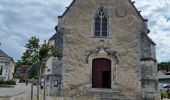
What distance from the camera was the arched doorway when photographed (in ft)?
68.6

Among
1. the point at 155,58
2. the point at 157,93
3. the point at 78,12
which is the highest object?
the point at 78,12

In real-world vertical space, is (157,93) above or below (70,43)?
below

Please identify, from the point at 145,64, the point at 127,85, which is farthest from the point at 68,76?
the point at 145,64

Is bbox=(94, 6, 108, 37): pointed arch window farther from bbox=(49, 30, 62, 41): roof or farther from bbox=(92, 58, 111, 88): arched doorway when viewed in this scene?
bbox=(49, 30, 62, 41): roof

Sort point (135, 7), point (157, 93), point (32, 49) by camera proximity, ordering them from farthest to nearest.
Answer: point (135, 7) < point (157, 93) < point (32, 49)

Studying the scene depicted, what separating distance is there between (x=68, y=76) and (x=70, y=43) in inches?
101

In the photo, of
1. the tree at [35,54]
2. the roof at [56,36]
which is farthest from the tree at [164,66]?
the tree at [35,54]

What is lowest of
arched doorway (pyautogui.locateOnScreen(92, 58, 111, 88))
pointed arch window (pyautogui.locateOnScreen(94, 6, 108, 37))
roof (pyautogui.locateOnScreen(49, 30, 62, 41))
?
arched doorway (pyautogui.locateOnScreen(92, 58, 111, 88))

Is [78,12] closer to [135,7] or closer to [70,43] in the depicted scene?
[70,43]

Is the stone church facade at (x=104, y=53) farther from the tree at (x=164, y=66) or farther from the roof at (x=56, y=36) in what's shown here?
the tree at (x=164, y=66)

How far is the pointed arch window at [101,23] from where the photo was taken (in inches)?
837

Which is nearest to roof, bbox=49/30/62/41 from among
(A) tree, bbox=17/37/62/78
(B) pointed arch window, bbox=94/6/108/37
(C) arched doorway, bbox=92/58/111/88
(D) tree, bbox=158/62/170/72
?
(B) pointed arch window, bbox=94/6/108/37

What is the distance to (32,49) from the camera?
12297 millimetres

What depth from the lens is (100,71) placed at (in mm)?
21109
